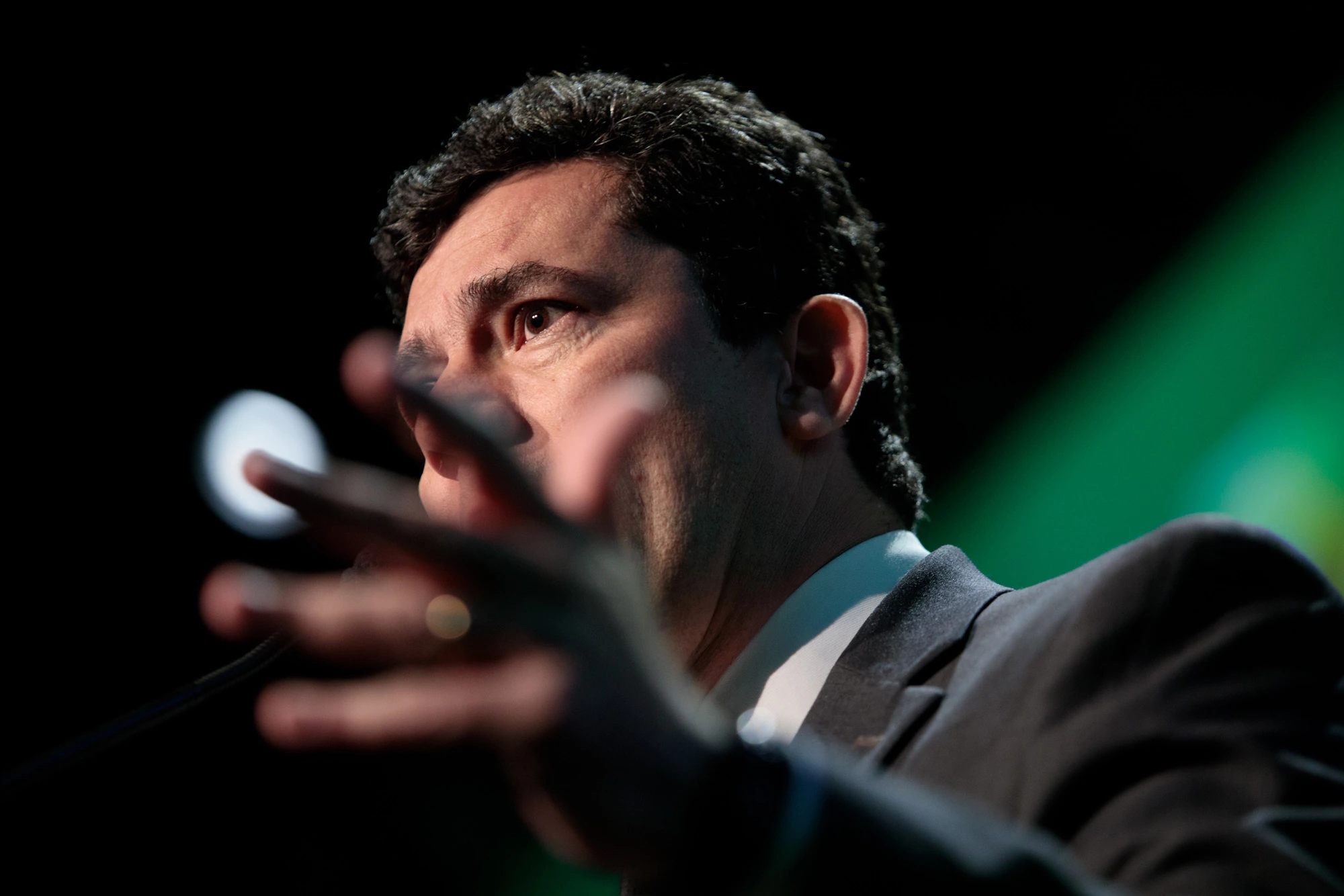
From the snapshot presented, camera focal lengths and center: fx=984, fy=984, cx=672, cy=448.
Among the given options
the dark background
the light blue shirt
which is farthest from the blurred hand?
the dark background

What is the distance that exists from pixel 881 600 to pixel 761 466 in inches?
12.1

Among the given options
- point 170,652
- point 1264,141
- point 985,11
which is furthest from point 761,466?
point 1264,141

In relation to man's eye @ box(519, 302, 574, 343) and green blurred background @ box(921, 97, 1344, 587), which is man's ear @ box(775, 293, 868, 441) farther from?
green blurred background @ box(921, 97, 1344, 587)

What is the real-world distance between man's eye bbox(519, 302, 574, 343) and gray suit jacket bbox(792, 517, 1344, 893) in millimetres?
783

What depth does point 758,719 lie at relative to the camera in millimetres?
1384

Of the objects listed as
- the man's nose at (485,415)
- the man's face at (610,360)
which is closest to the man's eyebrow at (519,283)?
the man's face at (610,360)

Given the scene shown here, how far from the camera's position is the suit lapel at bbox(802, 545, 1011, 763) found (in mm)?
1127

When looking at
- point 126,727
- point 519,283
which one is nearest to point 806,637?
point 519,283

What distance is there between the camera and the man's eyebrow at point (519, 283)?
1.58 m

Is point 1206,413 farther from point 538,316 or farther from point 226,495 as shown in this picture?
point 226,495

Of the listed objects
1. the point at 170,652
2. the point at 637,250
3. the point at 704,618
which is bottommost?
the point at 170,652

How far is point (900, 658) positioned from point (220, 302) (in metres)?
1.97

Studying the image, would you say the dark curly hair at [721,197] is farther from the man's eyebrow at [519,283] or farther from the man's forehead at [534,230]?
the man's eyebrow at [519,283]

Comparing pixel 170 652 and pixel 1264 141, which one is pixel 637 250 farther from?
pixel 1264 141
